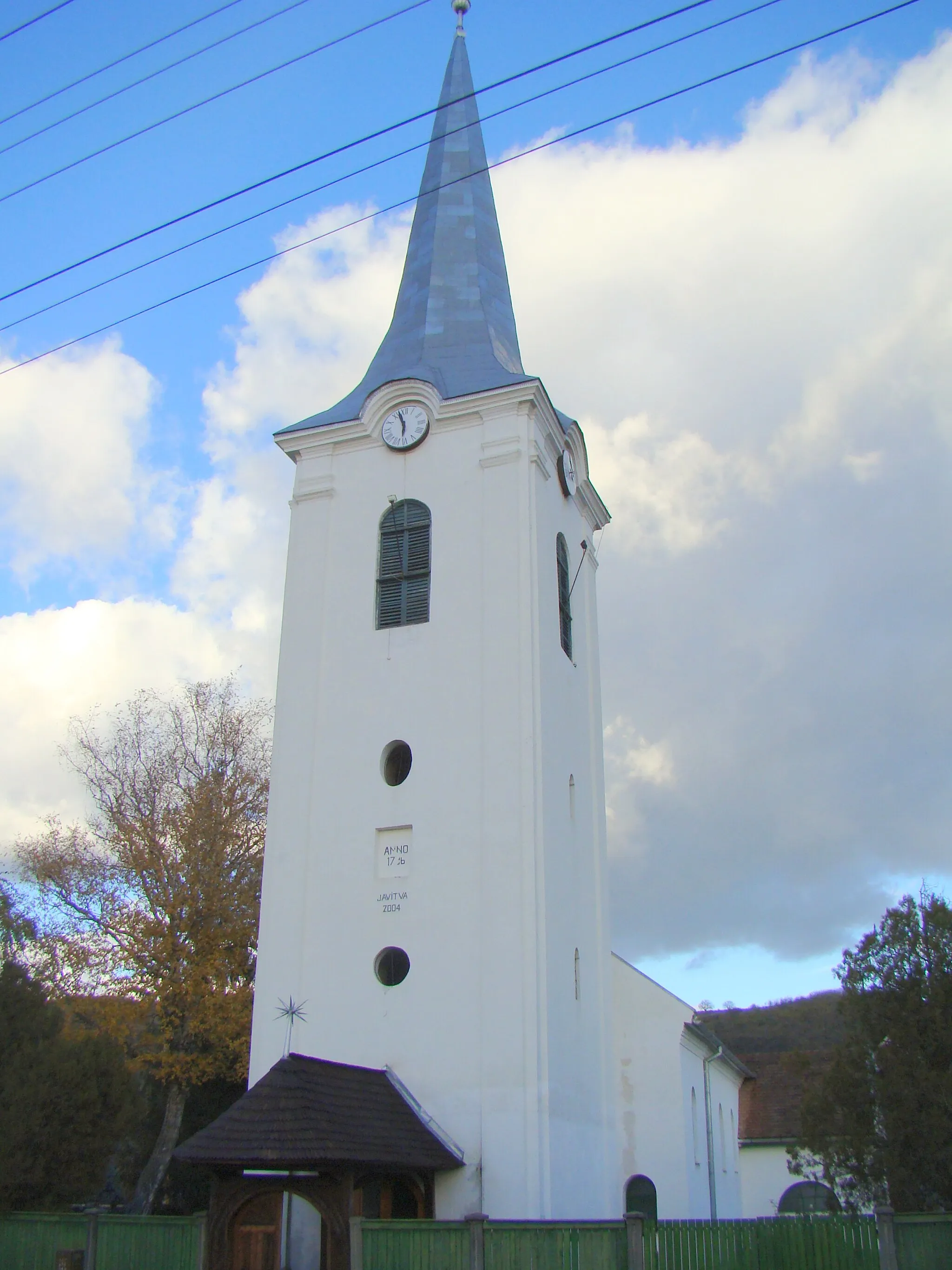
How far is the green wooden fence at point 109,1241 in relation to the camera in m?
14.0

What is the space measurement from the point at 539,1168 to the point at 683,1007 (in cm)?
775

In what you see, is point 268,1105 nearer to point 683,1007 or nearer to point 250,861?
point 683,1007

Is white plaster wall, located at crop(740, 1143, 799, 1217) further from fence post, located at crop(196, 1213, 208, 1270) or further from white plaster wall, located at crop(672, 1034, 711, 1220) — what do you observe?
fence post, located at crop(196, 1213, 208, 1270)

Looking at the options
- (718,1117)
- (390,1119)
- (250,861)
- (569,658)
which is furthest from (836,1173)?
(250,861)

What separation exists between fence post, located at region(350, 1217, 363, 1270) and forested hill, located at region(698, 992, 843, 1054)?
117 ft

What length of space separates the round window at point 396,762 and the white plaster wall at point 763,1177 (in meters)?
20.0

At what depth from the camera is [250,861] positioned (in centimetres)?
3234

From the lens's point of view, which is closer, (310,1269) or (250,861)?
(310,1269)

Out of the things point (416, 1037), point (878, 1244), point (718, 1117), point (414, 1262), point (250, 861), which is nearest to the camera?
point (878, 1244)

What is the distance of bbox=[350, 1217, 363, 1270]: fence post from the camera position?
492 inches

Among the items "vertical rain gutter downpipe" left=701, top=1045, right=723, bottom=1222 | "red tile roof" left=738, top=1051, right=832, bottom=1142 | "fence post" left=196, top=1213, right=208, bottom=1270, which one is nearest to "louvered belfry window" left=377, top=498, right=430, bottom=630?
"fence post" left=196, top=1213, right=208, bottom=1270

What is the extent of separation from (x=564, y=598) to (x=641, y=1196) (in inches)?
447

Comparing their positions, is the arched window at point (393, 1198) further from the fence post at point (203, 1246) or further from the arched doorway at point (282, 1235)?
the fence post at point (203, 1246)

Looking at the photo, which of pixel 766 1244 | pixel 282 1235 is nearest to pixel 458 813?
pixel 282 1235
